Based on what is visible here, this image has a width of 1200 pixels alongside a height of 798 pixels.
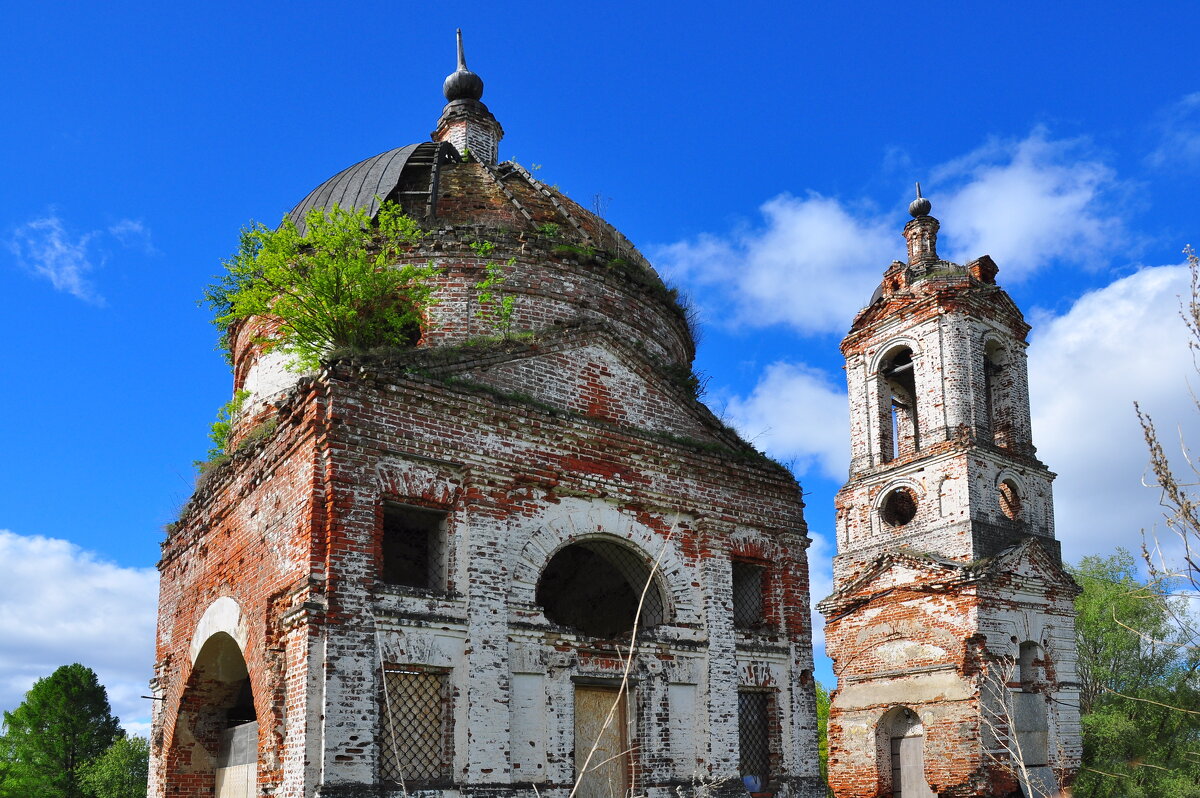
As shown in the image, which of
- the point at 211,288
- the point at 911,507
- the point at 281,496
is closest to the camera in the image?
the point at 281,496

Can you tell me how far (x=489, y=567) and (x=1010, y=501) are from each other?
53.4 feet

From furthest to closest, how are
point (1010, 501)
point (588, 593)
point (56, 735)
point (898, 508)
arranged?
point (56, 735) → point (898, 508) → point (1010, 501) → point (588, 593)

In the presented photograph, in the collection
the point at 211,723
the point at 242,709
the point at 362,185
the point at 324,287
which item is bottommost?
the point at 211,723

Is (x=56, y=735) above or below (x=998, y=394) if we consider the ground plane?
below

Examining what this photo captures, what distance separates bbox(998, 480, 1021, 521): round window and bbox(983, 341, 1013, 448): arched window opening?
37.1 inches

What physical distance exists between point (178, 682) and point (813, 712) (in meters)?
7.11

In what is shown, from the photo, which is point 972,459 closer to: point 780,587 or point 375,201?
point 780,587

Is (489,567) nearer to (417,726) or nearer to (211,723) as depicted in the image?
(417,726)

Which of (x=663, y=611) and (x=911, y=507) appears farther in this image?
(x=911, y=507)

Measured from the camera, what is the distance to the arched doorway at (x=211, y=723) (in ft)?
38.3

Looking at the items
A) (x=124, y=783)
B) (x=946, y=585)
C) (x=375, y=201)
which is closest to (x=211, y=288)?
(x=375, y=201)

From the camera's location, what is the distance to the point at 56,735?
35250mm

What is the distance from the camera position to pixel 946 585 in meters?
20.4

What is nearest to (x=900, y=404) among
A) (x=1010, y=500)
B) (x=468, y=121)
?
(x=1010, y=500)
